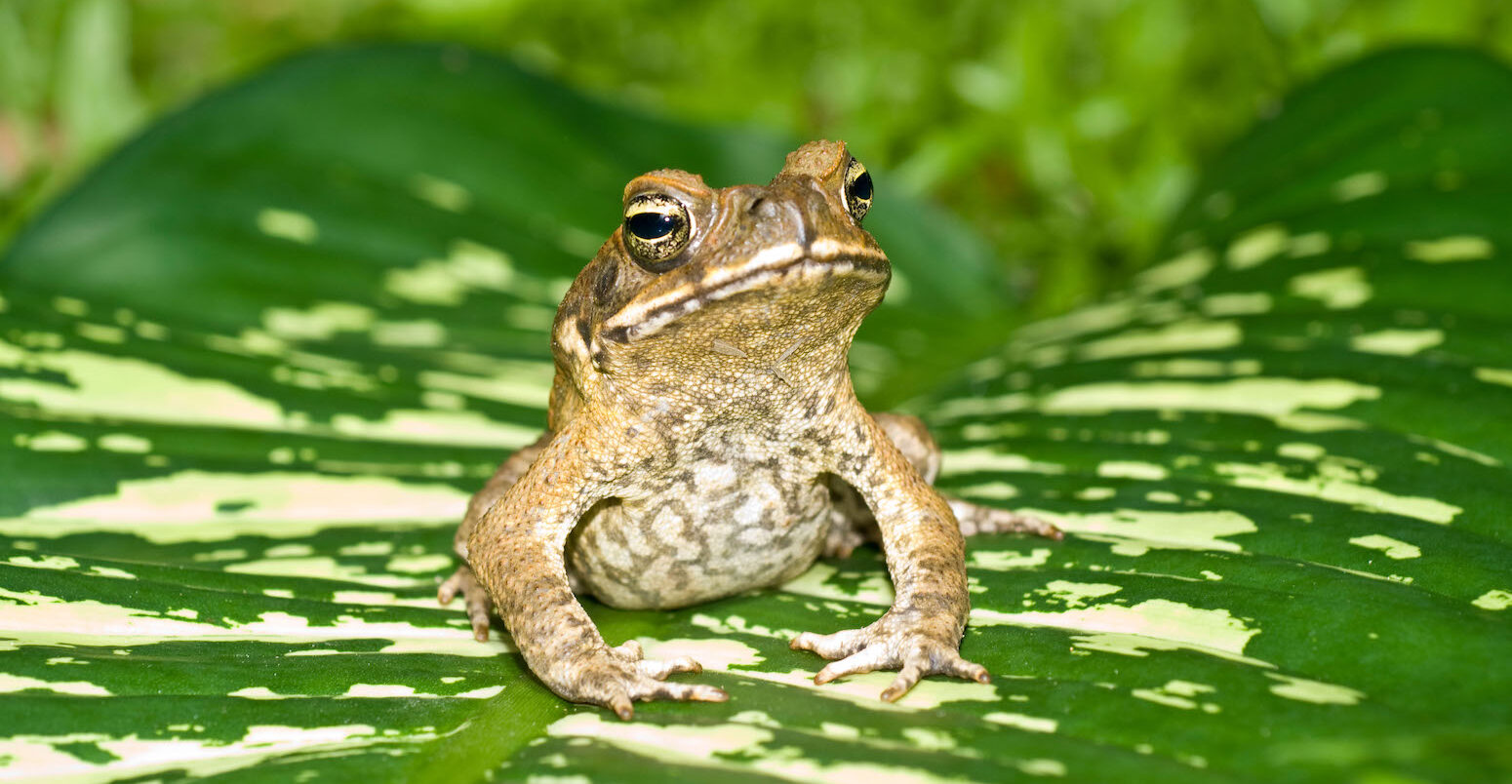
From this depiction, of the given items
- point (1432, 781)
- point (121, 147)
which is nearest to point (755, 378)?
point (1432, 781)

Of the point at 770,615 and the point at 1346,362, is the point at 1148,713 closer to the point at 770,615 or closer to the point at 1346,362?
the point at 770,615

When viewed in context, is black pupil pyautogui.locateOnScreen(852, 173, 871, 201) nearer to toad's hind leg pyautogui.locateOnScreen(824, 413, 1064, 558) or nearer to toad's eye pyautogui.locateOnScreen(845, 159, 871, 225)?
toad's eye pyautogui.locateOnScreen(845, 159, 871, 225)

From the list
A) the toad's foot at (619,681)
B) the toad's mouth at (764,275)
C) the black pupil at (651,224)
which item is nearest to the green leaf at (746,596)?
the toad's foot at (619,681)

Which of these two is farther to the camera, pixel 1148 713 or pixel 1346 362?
pixel 1346 362

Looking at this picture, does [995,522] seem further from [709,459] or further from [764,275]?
[764,275]

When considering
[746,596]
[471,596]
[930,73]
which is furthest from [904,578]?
[930,73]

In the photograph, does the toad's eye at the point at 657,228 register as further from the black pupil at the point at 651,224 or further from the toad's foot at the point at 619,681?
the toad's foot at the point at 619,681
